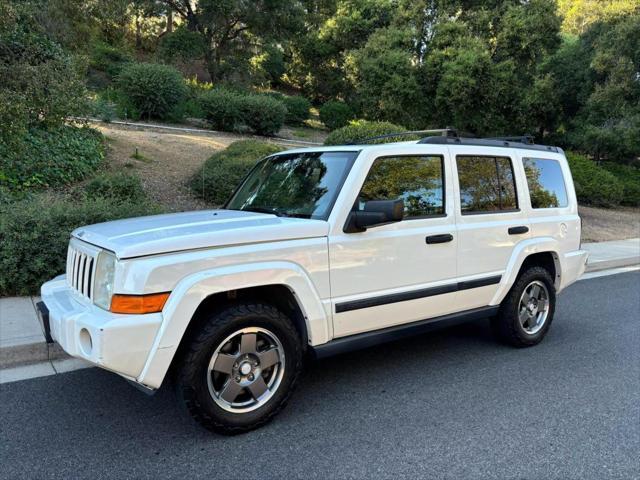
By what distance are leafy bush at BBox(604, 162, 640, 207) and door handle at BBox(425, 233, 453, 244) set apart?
16.4 m

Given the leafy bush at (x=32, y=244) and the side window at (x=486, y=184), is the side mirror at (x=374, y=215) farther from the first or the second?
the leafy bush at (x=32, y=244)

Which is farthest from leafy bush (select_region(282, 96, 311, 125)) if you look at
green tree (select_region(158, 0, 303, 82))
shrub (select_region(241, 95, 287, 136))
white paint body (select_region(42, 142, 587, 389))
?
white paint body (select_region(42, 142, 587, 389))

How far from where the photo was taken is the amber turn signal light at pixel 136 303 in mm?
2943

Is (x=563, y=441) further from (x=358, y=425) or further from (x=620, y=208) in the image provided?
(x=620, y=208)

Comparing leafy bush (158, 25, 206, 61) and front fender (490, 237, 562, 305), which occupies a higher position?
A: leafy bush (158, 25, 206, 61)

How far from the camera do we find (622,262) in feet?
32.9

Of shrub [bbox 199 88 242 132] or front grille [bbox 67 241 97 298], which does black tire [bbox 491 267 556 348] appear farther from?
shrub [bbox 199 88 242 132]

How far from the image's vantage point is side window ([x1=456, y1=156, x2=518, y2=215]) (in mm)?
4445

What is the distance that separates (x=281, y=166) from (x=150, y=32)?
106ft

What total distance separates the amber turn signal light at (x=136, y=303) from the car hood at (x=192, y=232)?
24 centimetres

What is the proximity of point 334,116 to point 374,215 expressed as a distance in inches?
909

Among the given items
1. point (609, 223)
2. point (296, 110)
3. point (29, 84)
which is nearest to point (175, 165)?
point (29, 84)

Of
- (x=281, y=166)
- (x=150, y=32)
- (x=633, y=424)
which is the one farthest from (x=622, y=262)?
(x=150, y=32)

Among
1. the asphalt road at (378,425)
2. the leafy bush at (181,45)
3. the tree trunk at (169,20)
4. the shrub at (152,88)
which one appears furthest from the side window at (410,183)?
the tree trunk at (169,20)
